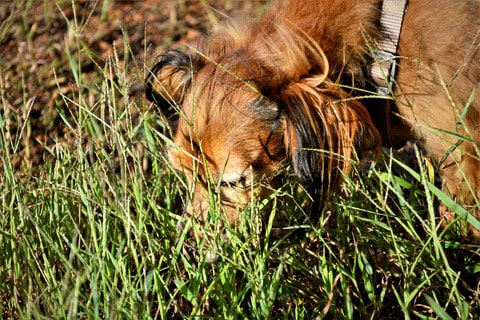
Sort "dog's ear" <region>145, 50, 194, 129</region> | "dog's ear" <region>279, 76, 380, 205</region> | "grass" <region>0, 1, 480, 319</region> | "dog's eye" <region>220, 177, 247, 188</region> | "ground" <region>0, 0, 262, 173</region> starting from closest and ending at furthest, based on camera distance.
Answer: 1. "grass" <region>0, 1, 480, 319</region>
2. "dog's ear" <region>279, 76, 380, 205</region>
3. "dog's eye" <region>220, 177, 247, 188</region>
4. "dog's ear" <region>145, 50, 194, 129</region>
5. "ground" <region>0, 0, 262, 173</region>

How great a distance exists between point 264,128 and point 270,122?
3 cm

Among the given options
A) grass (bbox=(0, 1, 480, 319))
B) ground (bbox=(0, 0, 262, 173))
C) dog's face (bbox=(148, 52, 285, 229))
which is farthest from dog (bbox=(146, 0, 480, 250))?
ground (bbox=(0, 0, 262, 173))

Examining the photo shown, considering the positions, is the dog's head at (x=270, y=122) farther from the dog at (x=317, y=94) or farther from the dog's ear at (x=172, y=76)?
the dog's ear at (x=172, y=76)

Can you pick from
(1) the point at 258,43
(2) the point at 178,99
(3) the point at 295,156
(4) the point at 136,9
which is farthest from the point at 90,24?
(3) the point at 295,156

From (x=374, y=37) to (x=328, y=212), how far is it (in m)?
0.82

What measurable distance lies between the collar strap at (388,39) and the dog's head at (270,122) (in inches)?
5.2

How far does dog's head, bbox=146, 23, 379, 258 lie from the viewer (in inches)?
90.2

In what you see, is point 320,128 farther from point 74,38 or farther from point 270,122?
point 74,38

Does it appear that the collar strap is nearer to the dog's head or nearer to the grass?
the dog's head

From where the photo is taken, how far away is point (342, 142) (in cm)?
238

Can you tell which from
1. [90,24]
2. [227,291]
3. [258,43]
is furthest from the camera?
[90,24]

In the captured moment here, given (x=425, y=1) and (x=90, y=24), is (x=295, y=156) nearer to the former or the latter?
(x=425, y=1)

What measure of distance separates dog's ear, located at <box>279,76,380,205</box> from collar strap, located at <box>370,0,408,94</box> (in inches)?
4.8

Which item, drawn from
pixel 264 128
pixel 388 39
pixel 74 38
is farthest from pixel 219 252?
pixel 74 38
